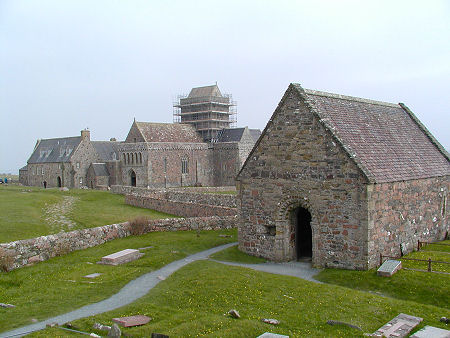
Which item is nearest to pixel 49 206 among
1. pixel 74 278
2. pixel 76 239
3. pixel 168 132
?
pixel 76 239

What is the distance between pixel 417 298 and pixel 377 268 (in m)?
2.60

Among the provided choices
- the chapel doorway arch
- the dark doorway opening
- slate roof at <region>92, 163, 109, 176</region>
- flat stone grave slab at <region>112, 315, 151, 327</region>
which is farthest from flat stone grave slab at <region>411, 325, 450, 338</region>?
slate roof at <region>92, 163, 109, 176</region>

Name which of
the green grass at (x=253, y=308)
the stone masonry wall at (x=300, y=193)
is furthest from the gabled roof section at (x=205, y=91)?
the green grass at (x=253, y=308)

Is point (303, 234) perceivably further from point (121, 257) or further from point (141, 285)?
point (141, 285)

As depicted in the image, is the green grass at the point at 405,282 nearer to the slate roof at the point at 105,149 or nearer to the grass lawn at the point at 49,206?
the grass lawn at the point at 49,206

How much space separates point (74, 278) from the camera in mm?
15766

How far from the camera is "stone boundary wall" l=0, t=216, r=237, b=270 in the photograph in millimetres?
17375

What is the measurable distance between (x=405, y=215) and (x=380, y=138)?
3612mm

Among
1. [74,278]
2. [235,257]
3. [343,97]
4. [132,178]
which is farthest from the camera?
[132,178]

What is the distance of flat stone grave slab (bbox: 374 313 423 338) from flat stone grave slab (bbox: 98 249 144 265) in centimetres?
1097

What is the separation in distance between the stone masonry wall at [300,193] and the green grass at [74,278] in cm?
391

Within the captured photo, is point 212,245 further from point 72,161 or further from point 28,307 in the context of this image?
point 72,161

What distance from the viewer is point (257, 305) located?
12766 mm

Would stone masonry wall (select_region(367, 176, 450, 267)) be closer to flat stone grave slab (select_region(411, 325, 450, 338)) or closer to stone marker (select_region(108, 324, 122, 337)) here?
flat stone grave slab (select_region(411, 325, 450, 338))
